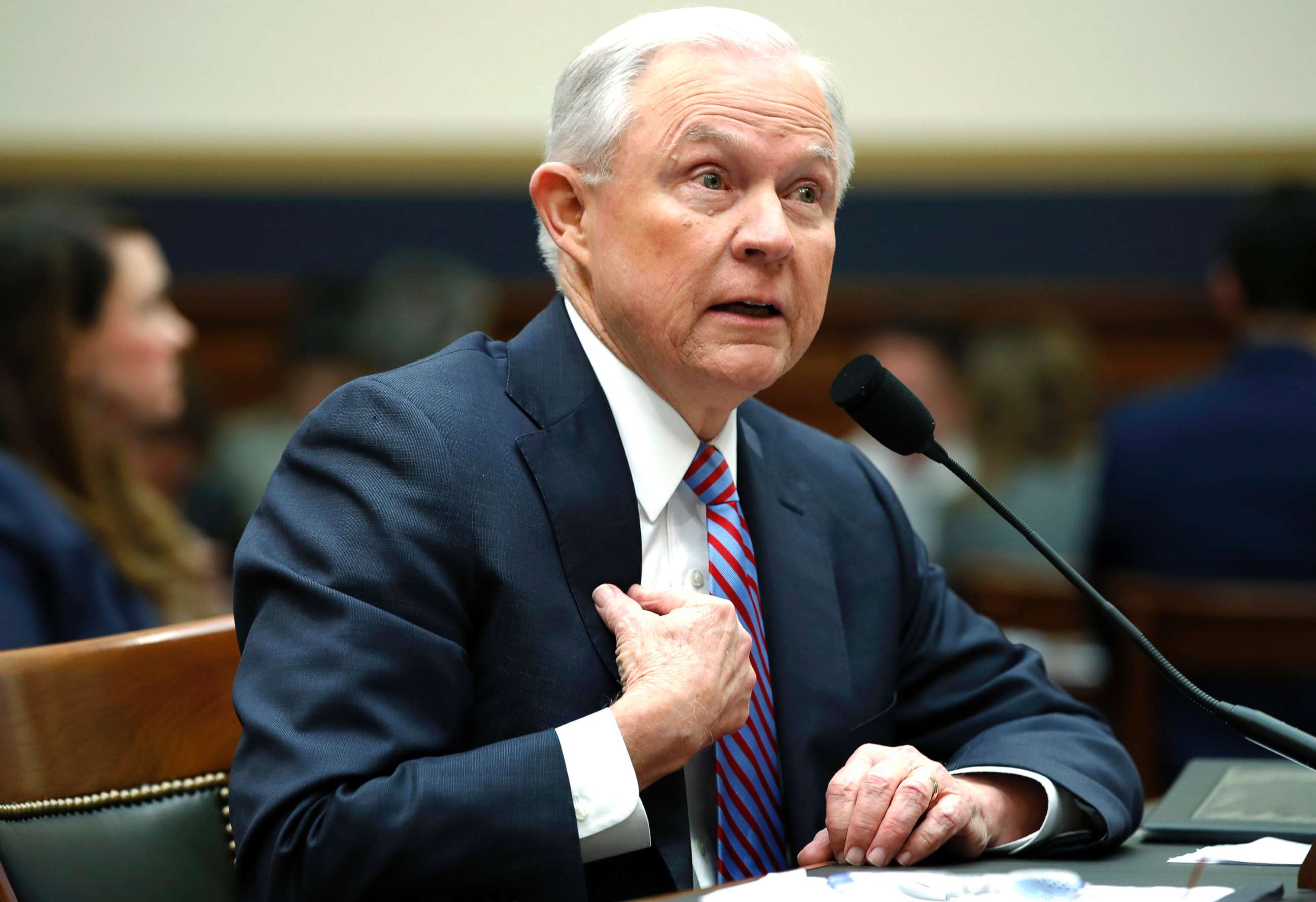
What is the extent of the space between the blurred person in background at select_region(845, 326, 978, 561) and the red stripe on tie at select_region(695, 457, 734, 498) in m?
2.92

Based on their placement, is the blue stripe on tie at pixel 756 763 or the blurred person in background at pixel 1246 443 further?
the blurred person in background at pixel 1246 443

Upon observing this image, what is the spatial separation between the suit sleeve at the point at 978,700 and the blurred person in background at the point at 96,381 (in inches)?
54.2

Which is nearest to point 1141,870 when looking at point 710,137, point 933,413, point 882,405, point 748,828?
point 748,828

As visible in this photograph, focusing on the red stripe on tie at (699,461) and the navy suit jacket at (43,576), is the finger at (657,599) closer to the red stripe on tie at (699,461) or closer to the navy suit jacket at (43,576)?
the red stripe on tie at (699,461)

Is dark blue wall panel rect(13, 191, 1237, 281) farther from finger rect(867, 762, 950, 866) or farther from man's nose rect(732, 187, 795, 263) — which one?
finger rect(867, 762, 950, 866)

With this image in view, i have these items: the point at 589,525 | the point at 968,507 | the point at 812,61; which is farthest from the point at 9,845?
the point at 968,507

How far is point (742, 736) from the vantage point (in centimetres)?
134

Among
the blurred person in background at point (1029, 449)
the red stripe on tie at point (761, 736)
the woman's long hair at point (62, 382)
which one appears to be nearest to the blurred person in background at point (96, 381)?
the woman's long hair at point (62, 382)

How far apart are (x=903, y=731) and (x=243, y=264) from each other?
171 inches

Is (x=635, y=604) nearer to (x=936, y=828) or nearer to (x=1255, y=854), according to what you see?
(x=936, y=828)

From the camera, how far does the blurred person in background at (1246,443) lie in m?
2.90

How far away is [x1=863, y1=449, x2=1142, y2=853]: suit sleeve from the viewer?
1395mm

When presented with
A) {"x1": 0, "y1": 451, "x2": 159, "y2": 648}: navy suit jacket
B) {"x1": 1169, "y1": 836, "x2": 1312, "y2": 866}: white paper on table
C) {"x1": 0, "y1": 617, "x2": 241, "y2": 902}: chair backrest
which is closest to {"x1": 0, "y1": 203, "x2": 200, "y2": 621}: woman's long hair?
{"x1": 0, "y1": 451, "x2": 159, "y2": 648}: navy suit jacket

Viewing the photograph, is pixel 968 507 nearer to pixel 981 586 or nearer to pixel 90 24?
pixel 981 586
